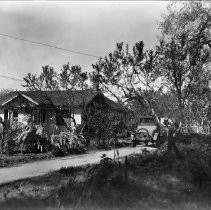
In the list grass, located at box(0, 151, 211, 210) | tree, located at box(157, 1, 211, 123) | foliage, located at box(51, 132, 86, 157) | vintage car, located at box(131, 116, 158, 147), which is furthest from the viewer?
vintage car, located at box(131, 116, 158, 147)

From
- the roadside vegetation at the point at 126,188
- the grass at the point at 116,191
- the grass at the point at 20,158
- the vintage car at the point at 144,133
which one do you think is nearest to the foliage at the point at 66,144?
the grass at the point at 20,158

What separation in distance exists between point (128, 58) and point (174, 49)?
152 cm

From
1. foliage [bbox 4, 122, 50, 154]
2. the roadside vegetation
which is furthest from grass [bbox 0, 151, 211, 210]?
foliage [bbox 4, 122, 50, 154]

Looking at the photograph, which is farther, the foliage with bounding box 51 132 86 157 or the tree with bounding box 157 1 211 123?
the foliage with bounding box 51 132 86 157

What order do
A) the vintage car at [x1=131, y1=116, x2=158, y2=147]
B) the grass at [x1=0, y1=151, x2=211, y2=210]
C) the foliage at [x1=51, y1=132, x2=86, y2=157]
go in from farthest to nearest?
the vintage car at [x1=131, y1=116, x2=158, y2=147] → the foliage at [x1=51, y1=132, x2=86, y2=157] → the grass at [x1=0, y1=151, x2=211, y2=210]

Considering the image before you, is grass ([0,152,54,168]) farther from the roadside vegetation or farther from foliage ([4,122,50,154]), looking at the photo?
the roadside vegetation

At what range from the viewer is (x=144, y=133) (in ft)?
84.5

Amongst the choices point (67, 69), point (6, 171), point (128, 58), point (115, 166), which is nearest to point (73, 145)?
point (67, 69)

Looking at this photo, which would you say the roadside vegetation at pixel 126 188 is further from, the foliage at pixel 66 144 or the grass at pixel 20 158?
the foliage at pixel 66 144

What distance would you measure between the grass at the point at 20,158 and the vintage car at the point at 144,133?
315 inches

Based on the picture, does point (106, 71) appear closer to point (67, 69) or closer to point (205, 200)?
point (205, 200)

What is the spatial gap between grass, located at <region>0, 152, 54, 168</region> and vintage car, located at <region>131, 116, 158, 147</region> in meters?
8.00

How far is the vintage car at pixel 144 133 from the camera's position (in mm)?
24781

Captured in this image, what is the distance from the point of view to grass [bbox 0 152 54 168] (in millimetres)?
14581
